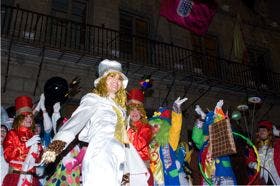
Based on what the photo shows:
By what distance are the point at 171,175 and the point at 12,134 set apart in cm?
258

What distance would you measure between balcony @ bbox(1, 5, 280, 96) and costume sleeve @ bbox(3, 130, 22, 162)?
5.03m

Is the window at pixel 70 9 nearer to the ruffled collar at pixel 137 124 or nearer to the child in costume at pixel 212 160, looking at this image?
the child in costume at pixel 212 160

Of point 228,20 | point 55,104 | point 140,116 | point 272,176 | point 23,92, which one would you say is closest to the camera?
point 140,116

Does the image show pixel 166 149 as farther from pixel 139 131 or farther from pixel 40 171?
pixel 40 171

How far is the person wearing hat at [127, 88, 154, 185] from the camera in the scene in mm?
4374

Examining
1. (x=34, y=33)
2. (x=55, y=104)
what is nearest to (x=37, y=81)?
(x=34, y=33)

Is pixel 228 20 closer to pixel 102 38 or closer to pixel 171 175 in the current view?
pixel 102 38

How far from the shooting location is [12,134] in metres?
5.09

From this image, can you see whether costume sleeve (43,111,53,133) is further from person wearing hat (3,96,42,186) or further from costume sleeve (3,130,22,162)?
costume sleeve (3,130,22,162)

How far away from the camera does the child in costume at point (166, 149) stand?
500 cm

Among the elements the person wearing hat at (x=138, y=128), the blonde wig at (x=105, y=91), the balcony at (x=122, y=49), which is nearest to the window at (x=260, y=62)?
the balcony at (x=122, y=49)

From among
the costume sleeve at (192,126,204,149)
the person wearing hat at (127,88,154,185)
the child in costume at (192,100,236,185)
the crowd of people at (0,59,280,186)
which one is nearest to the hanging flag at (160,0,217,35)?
the crowd of people at (0,59,280,186)

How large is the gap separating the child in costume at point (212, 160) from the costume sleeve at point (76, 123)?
2931 mm

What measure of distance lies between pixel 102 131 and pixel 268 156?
446cm
